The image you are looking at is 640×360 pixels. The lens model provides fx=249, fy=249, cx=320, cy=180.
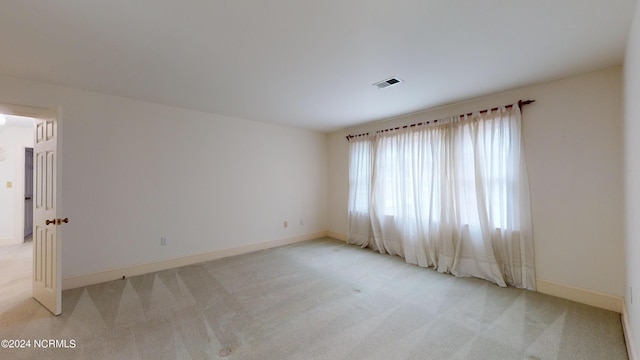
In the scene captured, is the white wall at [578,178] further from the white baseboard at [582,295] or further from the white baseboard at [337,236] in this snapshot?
the white baseboard at [337,236]

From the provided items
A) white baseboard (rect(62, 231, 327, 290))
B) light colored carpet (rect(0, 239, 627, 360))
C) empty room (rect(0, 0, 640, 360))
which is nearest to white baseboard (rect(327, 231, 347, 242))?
empty room (rect(0, 0, 640, 360))

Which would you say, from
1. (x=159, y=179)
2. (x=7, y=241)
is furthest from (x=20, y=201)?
(x=159, y=179)

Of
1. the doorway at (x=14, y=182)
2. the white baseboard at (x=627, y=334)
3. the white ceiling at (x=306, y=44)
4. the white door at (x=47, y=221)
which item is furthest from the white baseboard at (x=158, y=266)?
the white baseboard at (x=627, y=334)

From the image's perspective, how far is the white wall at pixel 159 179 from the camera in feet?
10.3

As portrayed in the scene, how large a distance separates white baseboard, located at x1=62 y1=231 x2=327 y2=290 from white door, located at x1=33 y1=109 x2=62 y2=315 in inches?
14.7

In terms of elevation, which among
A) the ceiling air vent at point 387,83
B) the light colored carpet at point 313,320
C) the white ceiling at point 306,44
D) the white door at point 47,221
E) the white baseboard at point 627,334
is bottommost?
the light colored carpet at point 313,320

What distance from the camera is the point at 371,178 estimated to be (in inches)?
190

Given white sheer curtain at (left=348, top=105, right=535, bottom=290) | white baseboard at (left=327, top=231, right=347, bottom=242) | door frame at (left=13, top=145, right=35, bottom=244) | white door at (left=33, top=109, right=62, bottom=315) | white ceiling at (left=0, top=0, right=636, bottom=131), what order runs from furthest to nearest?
1. white baseboard at (left=327, top=231, right=347, bottom=242)
2. door frame at (left=13, top=145, right=35, bottom=244)
3. white sheer curtain at (left=348, top=105, right=535, bottom=290)
4. white door at (left=33, top=109, right=62, bottom=315)
5. white ceiling at (left=0, top=0, right=636, bottom=131)

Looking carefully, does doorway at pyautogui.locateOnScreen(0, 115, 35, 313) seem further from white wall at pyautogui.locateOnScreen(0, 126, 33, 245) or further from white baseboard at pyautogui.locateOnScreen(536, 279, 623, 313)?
white baseboard at pyautogui.locateOnScreen(536, 279, 623, 313)

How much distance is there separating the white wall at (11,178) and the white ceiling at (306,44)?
3.79 meters

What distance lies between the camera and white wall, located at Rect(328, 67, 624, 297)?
2.54 meters

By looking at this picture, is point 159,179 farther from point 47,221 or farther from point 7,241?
point 7,241

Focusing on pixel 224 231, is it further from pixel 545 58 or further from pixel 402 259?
pixel 545 58

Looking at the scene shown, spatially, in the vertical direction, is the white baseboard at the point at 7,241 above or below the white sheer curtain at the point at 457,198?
below
